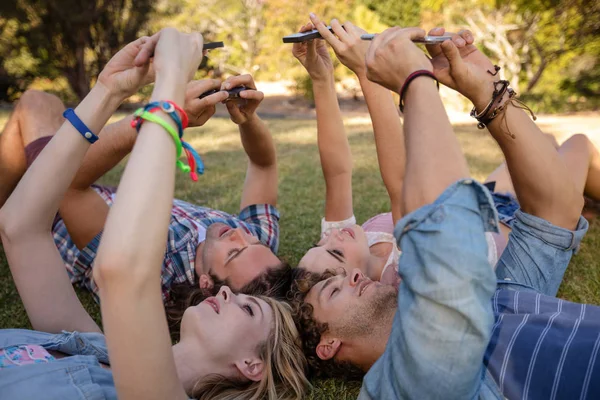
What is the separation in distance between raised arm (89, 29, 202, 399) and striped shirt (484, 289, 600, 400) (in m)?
0.96

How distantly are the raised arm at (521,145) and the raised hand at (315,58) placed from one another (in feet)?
3.18

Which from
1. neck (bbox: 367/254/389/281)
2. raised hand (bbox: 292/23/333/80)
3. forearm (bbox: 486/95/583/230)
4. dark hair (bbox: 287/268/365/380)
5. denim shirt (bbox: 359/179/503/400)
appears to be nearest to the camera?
denim shirt (bbox: 359/179/503/400)

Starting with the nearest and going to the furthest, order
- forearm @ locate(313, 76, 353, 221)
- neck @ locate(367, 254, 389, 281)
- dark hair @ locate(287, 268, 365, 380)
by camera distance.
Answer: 1. dark hair @ locate(287, 268, 365, 380)
2. neck @ locate(367, 254, 389, 281)
3. forearm @ locate(313, 76, 353, 221)

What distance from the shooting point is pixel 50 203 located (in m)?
1.91

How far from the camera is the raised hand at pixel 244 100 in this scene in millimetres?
2623

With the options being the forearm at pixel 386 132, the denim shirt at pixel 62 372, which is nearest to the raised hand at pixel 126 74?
the denim shirt at pixel 62 372

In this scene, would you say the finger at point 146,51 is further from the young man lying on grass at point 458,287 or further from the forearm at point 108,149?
the forearm at point 108,149

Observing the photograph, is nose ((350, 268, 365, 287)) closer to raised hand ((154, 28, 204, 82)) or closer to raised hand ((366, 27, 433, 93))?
raised hand ((366, 27, 433, 93))

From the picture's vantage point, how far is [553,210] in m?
2.19

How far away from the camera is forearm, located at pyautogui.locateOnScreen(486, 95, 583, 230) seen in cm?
206

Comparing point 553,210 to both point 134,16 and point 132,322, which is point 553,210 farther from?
point 134,16

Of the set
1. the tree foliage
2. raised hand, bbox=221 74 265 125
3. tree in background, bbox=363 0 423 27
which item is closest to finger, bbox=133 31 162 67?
raised hand, bbox=221 74 265 125

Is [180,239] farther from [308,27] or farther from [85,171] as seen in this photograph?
[308,27]

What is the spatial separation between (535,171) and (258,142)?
65.8 inches
